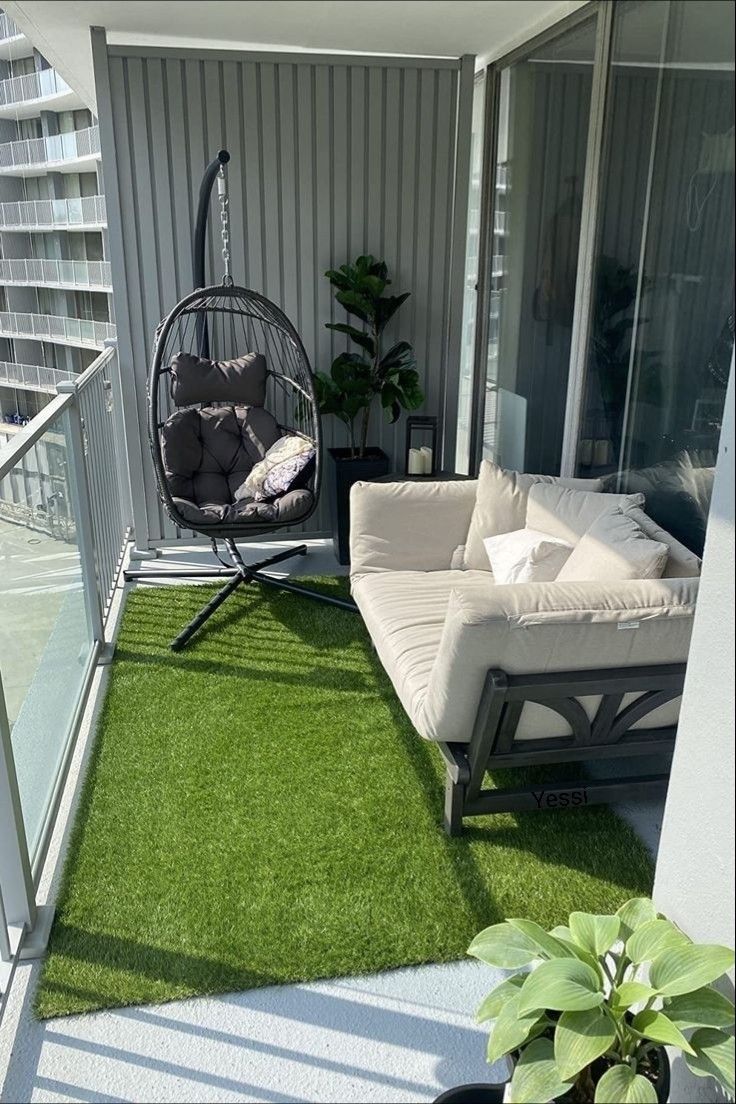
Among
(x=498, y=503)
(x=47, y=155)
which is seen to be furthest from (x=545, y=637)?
→ (x=47, y=155)

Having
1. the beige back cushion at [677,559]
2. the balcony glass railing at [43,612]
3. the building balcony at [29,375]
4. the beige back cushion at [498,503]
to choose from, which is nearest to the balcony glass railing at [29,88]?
the building balcony at [29,375]

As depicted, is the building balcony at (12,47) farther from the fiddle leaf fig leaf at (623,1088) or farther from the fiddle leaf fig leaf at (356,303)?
the fiddle leaf fig leaf at (623,1088)

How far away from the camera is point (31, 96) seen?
50.2ft

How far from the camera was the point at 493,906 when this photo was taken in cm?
209

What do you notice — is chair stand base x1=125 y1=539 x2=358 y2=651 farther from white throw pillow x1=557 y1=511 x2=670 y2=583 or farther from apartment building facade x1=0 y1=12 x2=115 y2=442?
apartment building facade x1=0 y1=12 x2=115 y2=442

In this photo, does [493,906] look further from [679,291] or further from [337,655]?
[679,291]

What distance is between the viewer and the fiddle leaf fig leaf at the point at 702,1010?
1328mm

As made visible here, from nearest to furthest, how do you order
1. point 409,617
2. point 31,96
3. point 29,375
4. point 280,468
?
point 409,617, point 280,468, point 31,96, point 29,375

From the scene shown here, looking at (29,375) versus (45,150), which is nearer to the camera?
(45,150)

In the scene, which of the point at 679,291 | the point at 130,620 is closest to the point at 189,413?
the point at 130,620

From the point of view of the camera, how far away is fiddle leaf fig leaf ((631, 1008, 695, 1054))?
4.25ft

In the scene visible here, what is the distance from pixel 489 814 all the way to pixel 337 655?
1.18 meters

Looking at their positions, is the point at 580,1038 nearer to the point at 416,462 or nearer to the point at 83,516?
the point at 83,516

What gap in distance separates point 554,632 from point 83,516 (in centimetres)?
192
